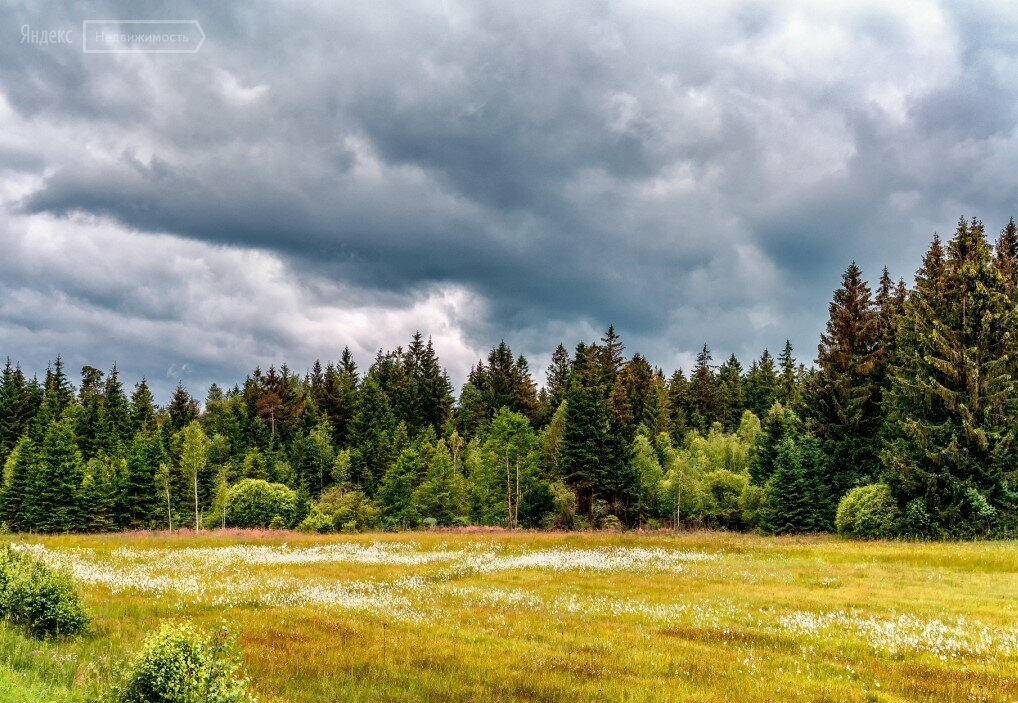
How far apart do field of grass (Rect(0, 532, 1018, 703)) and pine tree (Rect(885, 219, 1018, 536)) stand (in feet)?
31.3

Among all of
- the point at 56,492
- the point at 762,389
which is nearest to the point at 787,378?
the point at 762,389

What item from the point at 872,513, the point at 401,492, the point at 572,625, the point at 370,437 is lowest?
the point at 401,492

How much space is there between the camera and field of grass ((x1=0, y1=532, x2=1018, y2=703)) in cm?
1063

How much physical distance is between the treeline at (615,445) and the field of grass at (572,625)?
12.9m

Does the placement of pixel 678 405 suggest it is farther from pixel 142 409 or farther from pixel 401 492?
pixel 142 409

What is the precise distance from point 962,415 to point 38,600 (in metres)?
51.0

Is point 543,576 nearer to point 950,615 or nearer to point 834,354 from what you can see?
point 950,615

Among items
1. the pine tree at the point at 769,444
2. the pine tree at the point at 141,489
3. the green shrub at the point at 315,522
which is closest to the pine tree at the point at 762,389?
the pine tree at the point at 769,444

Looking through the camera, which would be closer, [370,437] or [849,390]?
[849,390]

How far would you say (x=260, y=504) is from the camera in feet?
234

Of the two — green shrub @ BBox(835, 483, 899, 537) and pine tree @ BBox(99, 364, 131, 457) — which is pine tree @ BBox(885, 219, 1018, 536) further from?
pine tree @ BBox(99, 364, 131, 457)

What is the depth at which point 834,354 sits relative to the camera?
2286 inches

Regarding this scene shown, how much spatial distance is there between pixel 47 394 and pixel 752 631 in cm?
13537

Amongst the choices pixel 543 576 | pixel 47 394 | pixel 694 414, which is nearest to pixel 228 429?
pixel 47 394
